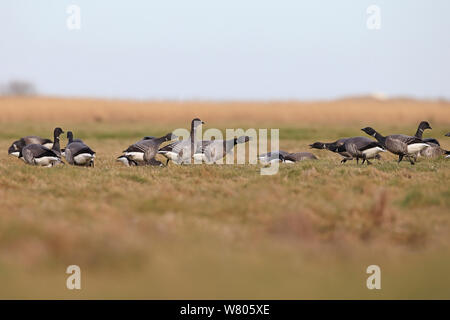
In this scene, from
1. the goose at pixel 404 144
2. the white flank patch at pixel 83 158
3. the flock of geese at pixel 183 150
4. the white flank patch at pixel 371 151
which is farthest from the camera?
the white flank patch at pixel 371 151

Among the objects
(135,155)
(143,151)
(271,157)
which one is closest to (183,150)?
(143,151)

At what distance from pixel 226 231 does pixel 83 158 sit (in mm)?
7449

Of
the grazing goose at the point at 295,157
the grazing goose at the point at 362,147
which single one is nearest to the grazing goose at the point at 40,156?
the grazing goose at the point at 295,157

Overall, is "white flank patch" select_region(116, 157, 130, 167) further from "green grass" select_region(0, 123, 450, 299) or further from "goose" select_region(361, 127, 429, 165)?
"goose" select_region(361, 127, 429, 165)

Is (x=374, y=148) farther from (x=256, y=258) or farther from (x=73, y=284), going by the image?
(x=73, y=284)

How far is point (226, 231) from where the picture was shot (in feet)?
25.8

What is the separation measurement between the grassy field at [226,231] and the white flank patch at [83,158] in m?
0.66

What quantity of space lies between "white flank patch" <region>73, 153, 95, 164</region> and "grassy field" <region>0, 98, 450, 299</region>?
661 mm

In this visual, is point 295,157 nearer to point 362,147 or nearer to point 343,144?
point 343,144

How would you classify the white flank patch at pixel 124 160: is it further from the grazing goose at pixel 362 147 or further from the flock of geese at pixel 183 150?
the grazing goose at pixel 362 147

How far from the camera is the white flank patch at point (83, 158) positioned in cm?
1413

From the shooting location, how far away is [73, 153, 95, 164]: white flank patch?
46.4 ft
